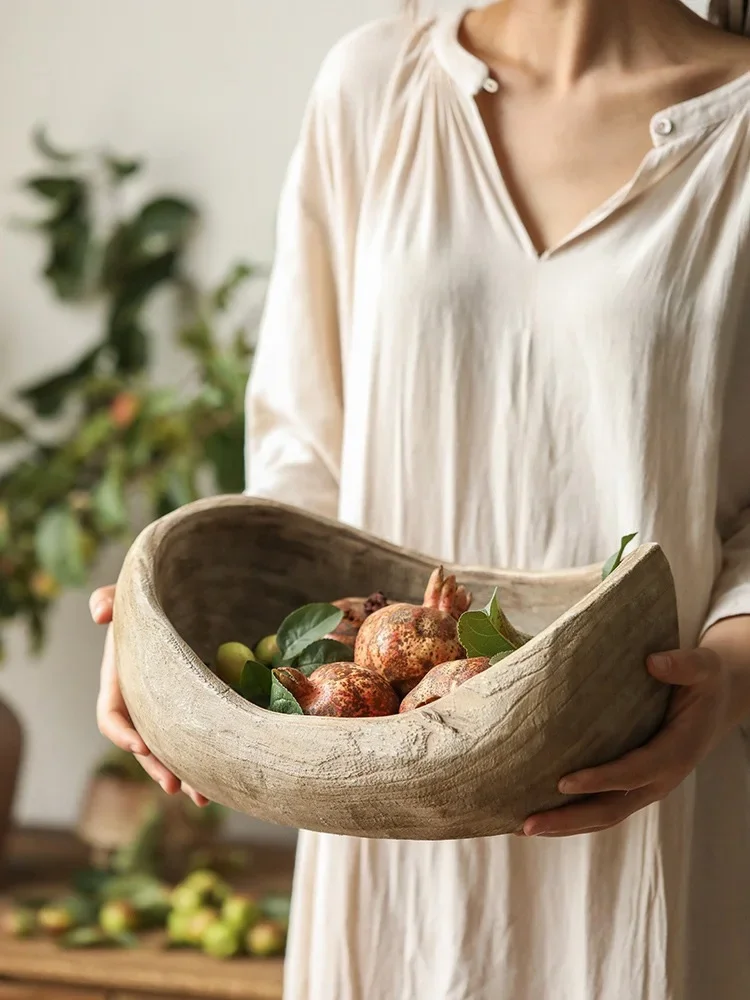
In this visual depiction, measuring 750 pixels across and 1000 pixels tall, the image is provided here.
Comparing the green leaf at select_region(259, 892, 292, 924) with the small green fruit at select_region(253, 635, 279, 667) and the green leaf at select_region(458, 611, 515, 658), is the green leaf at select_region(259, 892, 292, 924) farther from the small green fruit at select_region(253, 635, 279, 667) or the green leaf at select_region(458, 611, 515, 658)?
the green leaf at select_region(458, 611, 515, 658)

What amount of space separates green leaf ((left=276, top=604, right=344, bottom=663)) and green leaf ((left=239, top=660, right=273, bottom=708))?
4 cm

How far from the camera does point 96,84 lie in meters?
1.72

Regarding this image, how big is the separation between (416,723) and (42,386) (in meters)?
1.37

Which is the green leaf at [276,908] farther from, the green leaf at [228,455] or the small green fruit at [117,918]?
the green leaf at [228,455]

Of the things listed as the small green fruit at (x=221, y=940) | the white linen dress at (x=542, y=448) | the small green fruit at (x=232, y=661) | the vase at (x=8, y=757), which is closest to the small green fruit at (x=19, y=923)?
the vase at (x=8, y=757)

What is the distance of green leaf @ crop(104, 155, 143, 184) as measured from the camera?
5.46ft

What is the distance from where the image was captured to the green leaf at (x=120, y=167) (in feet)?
5.46

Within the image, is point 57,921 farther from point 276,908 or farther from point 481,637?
point 481,637

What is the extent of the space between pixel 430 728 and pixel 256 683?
0.14 meters

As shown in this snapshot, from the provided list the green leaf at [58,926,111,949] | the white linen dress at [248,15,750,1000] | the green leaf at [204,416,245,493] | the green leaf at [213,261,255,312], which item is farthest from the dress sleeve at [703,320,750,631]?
the green leaf at [58,926,111,949]

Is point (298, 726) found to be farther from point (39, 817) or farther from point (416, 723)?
point (39, 817)

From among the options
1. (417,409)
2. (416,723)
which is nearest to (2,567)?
(417,409)

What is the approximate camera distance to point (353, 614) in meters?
0.67

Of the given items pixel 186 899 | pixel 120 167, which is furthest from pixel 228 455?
pixel 186 899
